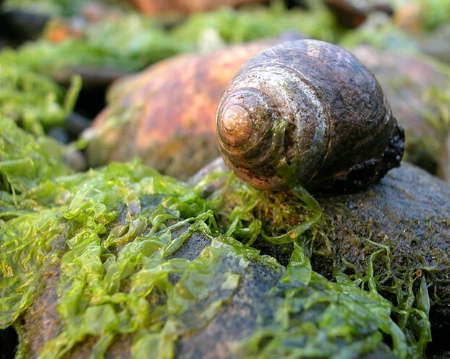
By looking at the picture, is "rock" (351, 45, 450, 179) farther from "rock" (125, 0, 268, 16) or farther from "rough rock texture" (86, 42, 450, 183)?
"rock" (125, 0, 268, 16)

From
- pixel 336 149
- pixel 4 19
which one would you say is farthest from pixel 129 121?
pixel 4 19

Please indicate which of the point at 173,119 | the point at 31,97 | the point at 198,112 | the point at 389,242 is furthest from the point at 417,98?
the point at 31,97

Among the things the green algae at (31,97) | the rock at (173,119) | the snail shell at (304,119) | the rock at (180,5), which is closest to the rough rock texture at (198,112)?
the rock at (173,119)

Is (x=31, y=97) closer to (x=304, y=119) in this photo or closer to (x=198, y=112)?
(x=198, y=112)

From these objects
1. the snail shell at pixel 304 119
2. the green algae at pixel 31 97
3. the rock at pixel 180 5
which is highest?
the snail shell at pixel 304 119

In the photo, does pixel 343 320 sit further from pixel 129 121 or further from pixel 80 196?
pixel 129 121

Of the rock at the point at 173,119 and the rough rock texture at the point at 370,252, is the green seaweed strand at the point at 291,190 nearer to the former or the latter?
the rough rock texture at the point at 370,252

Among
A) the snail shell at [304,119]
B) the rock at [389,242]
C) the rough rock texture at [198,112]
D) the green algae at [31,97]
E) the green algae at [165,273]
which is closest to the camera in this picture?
the green algae at [165,273]
